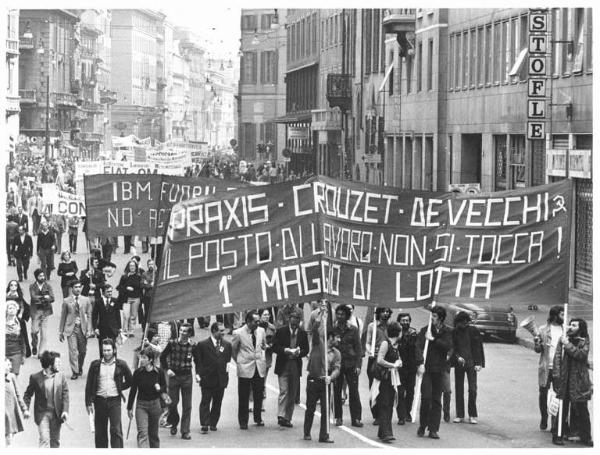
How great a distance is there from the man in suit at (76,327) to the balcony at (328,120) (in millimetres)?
57874

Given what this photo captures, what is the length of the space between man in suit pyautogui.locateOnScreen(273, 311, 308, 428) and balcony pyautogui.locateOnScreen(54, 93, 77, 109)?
121m

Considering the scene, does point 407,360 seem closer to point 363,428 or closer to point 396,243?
point 363,428

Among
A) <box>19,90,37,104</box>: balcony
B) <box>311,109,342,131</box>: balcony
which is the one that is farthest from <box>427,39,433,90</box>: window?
<box>19,90,37,104</box>: balcony

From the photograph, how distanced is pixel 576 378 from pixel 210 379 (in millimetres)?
4004

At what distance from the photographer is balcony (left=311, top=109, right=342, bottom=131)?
80188 mm

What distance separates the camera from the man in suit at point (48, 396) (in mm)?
15195

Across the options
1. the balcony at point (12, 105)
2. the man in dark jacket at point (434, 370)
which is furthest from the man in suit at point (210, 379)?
the balcony at point (12, 105)

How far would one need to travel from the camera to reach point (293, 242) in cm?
1597

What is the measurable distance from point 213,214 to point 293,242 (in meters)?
0.88

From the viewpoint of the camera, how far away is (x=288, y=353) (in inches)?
715

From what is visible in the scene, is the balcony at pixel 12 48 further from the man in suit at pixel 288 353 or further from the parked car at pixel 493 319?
the man in suit at pixel 288 353

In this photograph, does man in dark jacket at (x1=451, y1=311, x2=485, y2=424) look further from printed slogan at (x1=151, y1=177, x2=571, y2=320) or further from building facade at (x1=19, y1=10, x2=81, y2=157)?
building facade at (x1=19, y1=10, x2=81, y2=157)

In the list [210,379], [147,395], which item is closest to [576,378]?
[210,379]

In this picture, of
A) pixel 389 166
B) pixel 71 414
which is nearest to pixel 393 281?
pixel 71 414
